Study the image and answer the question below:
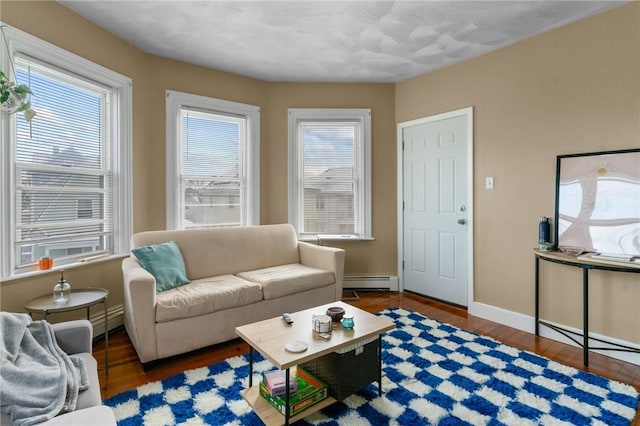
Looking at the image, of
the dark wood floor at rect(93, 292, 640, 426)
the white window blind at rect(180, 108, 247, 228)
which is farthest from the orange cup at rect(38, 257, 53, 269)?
the white window blind at rect(180, 108, 247, 228)

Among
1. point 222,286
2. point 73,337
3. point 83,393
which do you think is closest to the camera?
point 83,393

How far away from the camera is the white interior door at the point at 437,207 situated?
354 centimetres

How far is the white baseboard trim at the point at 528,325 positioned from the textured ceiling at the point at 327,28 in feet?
8.30

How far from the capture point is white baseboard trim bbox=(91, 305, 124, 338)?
2772 mm

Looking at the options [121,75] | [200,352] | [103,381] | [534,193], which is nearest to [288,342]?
[200,352]

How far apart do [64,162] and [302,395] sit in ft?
8.27

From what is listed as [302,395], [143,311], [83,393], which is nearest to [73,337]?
[83,393]

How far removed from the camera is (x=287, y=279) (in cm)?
299

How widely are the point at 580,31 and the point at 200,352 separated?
3.97m

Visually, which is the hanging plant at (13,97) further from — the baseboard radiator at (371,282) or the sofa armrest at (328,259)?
the baseboard radiator at (371,282)

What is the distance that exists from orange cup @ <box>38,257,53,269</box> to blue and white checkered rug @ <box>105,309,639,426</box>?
1101 millimetres

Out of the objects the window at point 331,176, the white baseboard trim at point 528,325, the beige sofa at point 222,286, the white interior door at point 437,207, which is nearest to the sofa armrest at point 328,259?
the beige sofa at point 222,286

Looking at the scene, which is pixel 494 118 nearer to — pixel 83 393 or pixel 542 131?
pixel 542 131

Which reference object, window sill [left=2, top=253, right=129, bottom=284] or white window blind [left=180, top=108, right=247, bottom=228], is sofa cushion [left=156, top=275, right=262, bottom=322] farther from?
white window blind [left=180, top=108, right=247, bottom=228]
